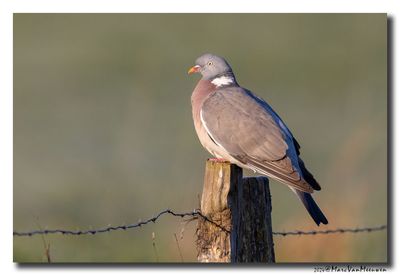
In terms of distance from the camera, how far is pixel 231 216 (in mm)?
6145

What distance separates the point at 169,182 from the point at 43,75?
4327 millimetres

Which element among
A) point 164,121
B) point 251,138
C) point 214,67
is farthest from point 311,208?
point 164,121

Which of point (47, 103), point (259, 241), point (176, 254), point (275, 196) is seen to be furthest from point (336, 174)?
point (47, 103)

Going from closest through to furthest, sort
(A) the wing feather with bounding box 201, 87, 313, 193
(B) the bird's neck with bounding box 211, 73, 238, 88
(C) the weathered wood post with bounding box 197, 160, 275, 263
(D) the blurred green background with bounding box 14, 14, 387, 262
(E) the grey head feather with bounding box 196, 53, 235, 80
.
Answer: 1. (C) the weathered wood post with bounding box 197, 160, 275, 263
2. (A) the wing feather with bounding box 201, 87, 313, 193
3. (B) the bird's neck with bounding box 211, 73, 238, 88
4. (E) the grey head feather with bounding box 196, 53, 235, 80
5. (D) the blurred green background with bounding box 14, 14, 387, 262

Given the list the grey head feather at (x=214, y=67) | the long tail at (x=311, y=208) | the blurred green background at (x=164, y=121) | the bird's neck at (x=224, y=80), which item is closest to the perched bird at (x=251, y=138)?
the long tail at (x=311, y=208)

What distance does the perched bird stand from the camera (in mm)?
7102

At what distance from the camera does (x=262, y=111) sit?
7.29 m

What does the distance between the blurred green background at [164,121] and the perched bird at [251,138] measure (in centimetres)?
66

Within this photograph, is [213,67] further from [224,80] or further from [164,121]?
[164,121]

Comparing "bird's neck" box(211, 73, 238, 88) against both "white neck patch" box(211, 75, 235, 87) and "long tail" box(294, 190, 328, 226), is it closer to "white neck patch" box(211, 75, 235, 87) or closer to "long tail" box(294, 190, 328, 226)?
"white neck patch" box(211, 75, 235, 87)

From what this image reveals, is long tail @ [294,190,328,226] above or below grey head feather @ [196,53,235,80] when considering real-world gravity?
below

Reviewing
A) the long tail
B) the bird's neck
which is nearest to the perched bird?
the long tail

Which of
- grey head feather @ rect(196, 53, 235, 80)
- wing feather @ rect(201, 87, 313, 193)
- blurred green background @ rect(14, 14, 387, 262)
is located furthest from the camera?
blurred green background @ rect(14, 14, 387, 262)

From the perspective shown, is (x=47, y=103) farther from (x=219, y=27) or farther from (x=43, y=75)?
(x=219, y=27)
